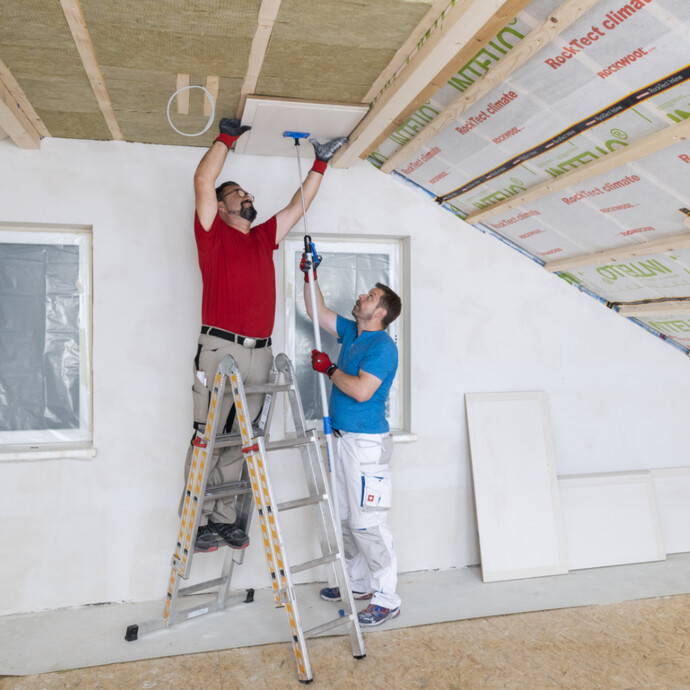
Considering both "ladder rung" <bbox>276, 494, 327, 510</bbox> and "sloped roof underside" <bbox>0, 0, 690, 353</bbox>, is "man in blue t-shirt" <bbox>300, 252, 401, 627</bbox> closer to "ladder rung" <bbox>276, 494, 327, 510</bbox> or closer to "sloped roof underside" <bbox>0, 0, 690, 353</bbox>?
"ladder rung" <bbox>276, 494, 327, 510</bbox>

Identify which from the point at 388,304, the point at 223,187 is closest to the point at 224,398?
the point at 388,304

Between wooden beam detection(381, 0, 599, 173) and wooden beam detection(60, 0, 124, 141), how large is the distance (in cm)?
137

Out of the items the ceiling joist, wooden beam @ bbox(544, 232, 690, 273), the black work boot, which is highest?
the ceiling joist

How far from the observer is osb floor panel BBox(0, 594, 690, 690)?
2488mm

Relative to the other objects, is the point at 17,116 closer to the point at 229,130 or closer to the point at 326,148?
the point at 229,130

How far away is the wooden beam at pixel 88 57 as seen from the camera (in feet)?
6.42

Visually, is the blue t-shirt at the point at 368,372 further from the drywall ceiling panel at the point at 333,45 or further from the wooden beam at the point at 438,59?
the drywall ceiling panel at the point at 333,45

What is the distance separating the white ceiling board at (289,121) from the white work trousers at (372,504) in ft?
4.80

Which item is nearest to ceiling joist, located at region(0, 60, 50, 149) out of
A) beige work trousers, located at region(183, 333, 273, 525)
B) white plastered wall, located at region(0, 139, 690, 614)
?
white plastered wall, located at region(0, 139, 690, 614)

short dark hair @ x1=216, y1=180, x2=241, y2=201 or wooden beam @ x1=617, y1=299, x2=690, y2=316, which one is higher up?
short dark hair @ x1=216, y1=180, x2=241, y2=201

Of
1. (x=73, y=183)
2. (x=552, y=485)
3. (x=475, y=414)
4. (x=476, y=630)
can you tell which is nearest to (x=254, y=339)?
(x=73, y=183)

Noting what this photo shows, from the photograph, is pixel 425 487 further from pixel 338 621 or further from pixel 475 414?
pixel 338 621

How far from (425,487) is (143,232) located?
2071 mm

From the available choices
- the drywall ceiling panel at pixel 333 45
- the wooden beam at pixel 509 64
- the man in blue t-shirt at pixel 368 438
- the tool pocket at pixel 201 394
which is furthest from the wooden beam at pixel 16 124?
the wooden beam at pixel 509 64
